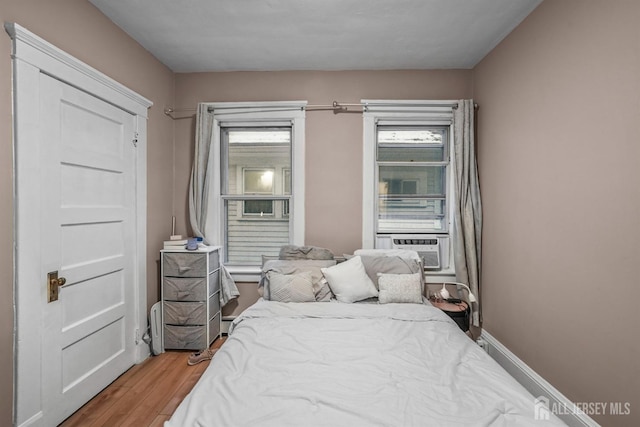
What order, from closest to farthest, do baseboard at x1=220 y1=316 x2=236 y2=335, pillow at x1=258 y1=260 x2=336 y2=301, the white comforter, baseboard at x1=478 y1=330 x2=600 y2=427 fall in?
the white comforter
baseboard at x1=478 y1=330 x2=600 y2=427
pillow at x1=258 y1=260 x2=336 y2=301
baseboard at x1=220 y1=316 x2=236 y2=335

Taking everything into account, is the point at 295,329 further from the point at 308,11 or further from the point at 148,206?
the point at 308,11

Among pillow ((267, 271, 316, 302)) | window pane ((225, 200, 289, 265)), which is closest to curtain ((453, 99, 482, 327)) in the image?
pillow ((267, 271, 316, 302))

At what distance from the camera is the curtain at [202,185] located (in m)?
3.34

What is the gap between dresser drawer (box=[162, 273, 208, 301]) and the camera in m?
3.04

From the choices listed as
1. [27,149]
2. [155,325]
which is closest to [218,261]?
[155,325]

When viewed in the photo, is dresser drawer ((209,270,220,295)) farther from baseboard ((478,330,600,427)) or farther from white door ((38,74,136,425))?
baseboard ((478,330,600,427))

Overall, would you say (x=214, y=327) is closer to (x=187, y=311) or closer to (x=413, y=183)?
(x=187, y=311)

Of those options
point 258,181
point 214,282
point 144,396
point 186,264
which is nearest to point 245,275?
point 214,282

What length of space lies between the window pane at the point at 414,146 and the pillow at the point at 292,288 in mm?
1616

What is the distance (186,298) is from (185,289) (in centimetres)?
9

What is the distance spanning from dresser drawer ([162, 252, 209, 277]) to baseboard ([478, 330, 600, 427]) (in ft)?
8.64

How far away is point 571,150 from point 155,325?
3540 millimetres

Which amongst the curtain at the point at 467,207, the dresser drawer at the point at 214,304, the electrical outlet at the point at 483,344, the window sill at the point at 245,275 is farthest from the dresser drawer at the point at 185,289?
the electrical outlet at the point at 483,344

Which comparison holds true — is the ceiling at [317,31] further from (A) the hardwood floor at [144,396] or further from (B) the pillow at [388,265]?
(A) the hardwood floor at [144,396]
